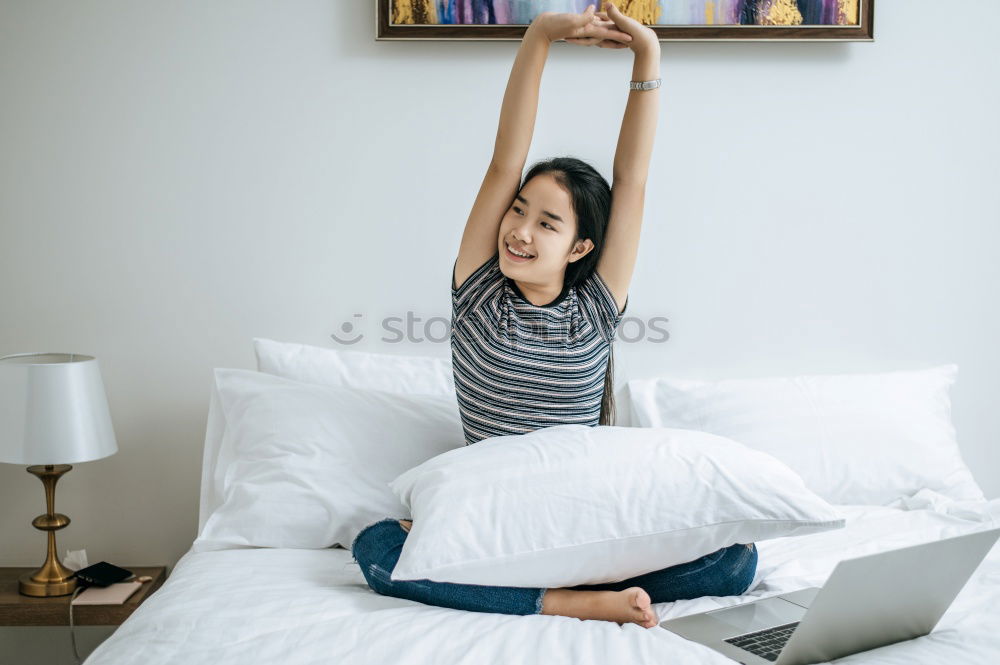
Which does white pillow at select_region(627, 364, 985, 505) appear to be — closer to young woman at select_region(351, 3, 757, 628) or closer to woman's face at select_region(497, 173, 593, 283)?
young woman at select_region(351, 3, 757, 628)

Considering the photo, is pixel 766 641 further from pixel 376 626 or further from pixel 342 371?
pixel 342 371

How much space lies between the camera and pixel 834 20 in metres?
2.04

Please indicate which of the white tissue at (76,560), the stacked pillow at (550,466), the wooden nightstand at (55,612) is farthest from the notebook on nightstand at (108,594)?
the stacked pillow at (550,466)

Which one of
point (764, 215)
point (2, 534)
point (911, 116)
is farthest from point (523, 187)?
point (2, 534)

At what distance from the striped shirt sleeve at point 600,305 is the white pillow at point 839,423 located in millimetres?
409

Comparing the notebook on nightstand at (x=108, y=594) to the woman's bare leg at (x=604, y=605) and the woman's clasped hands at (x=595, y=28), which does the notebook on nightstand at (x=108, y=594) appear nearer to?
the woman's bare leg at (x=604, y=605)

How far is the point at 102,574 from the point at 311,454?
609 mm

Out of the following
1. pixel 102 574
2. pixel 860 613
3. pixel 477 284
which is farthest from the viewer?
pixel 102 574

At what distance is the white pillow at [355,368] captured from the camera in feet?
6.15

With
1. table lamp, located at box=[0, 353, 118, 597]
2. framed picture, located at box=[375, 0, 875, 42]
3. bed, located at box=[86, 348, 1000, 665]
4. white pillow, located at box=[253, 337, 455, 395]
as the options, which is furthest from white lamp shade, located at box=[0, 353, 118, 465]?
framed picture, located at box=[375, 0, 875, 42]

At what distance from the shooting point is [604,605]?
1.19 meters

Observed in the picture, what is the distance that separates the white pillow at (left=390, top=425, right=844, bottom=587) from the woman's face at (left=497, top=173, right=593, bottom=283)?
36 cm

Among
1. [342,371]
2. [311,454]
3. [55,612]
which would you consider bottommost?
[55,612]

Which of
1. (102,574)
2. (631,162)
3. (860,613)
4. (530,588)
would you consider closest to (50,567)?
(102,574)
